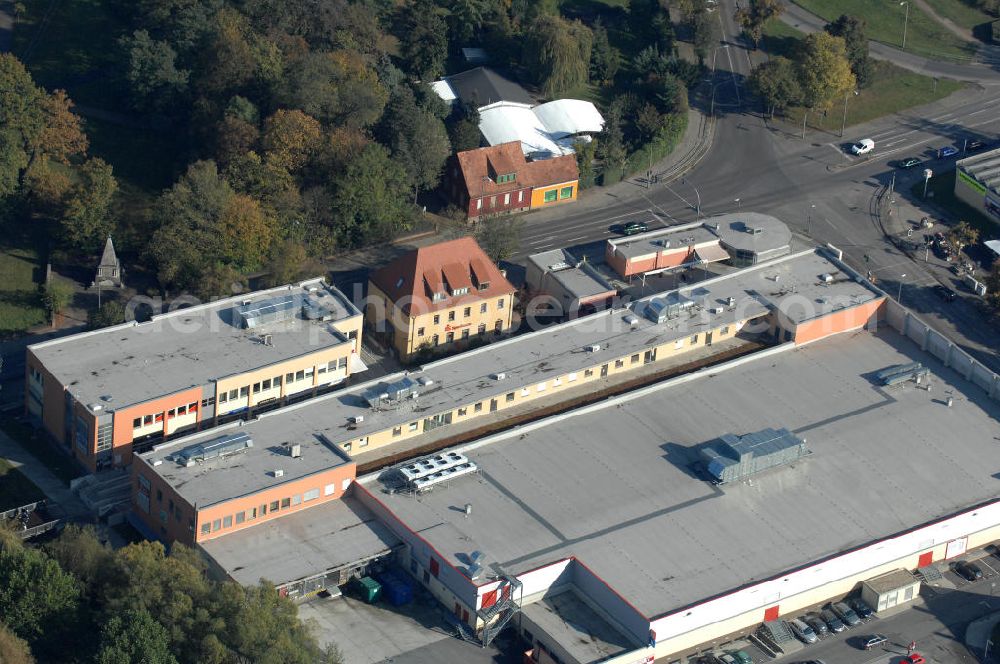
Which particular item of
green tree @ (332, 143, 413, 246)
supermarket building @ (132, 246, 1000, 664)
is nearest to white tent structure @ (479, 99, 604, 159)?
green tree @ (332, 143, 413, 246)

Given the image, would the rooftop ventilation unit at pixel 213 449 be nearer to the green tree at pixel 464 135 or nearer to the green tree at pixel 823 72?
the green tree at pixel 464 135

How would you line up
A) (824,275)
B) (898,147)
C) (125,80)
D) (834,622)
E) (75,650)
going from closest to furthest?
(75,650) → (834,622) → (824,275) → (125,80) → (898,147)

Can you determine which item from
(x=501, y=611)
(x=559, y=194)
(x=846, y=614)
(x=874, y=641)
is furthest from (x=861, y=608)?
(x=559, y=194)

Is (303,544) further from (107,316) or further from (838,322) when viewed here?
(838,322)

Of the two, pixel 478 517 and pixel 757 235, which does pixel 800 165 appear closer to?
pixel 757 235

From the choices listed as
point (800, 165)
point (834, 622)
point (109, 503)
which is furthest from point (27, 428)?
point (800, 165)

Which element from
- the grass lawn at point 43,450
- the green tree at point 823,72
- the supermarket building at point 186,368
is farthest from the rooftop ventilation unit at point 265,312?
the green tree at point 823,72

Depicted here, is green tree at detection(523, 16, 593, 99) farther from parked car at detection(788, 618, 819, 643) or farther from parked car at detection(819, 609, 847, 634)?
parked car at detection(788, 618, 819, 643)
